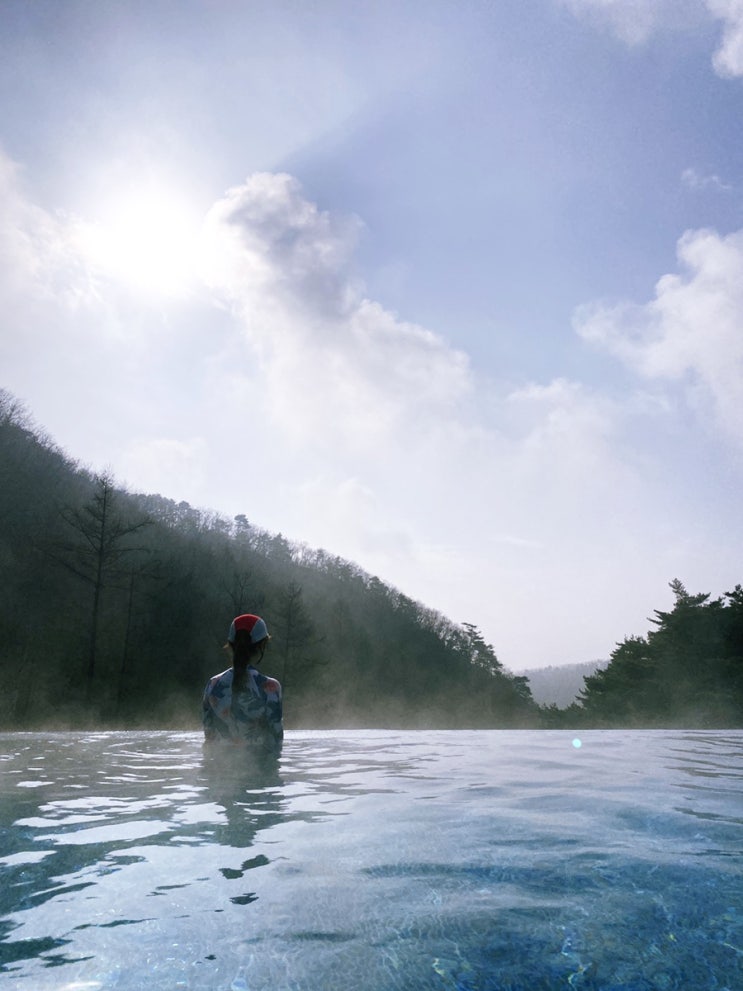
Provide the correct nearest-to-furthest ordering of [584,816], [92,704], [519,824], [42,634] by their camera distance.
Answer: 1. [519,824]
2. [584,816]
3. [92,704]
4. [42,634]

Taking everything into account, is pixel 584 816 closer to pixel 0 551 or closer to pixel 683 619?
pixel 683 619

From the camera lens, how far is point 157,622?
41250mm

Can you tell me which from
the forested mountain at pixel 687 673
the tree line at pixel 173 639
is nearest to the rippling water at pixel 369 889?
the tree line at pixel 173 639

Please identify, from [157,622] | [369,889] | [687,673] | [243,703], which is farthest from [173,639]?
[369,889]

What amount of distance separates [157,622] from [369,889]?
41.6m

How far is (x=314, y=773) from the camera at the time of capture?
7.32m

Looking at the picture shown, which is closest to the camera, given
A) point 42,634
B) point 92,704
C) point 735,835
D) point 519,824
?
point 735,835

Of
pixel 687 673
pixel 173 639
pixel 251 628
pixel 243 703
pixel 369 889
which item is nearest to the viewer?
pixel 369 889

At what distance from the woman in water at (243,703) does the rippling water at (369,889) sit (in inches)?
53.7

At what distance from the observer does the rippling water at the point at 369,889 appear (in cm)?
192

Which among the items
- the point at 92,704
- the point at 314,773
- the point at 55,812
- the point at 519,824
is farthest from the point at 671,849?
the point at 92,704

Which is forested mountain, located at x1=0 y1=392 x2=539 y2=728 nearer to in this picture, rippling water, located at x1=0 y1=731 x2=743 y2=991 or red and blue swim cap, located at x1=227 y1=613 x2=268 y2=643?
red and blue swim cap, located at x1=227 y1=613 x2=268 y2=643

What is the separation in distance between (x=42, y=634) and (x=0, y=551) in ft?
22.0

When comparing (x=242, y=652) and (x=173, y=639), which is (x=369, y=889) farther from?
(x=173, y=639)
